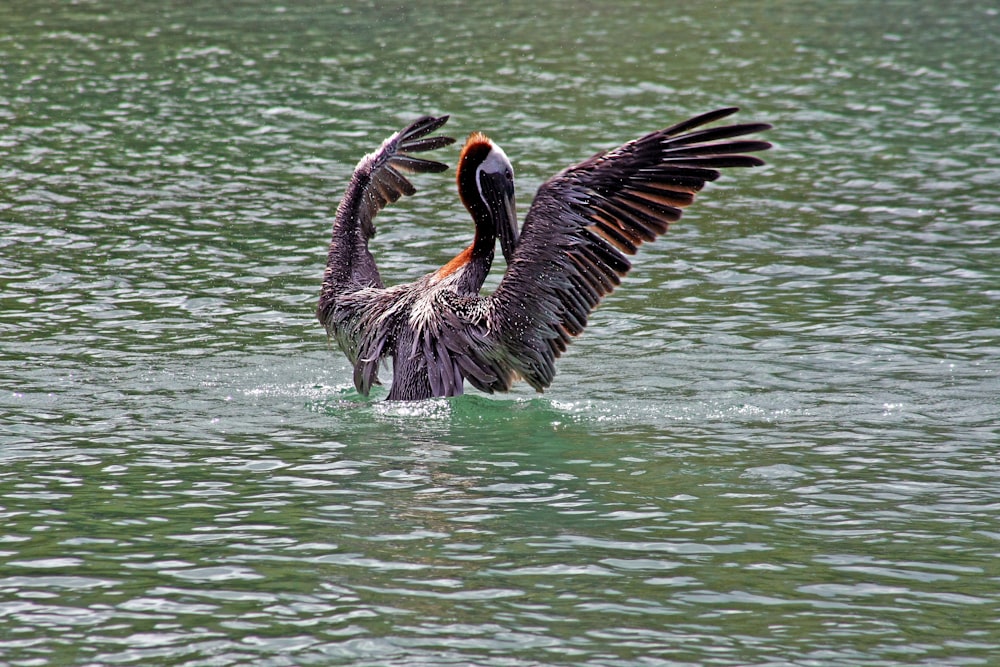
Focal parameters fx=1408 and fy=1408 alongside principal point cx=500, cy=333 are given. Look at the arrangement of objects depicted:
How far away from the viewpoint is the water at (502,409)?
642 cm

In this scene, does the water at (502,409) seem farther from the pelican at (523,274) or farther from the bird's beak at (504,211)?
the bird's beak at (504,211)

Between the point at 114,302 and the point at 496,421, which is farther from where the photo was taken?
the point at 114,302

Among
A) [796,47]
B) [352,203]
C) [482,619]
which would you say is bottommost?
[482,619]

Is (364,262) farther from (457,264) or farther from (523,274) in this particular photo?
(523,274)

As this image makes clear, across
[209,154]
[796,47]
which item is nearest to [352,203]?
[209,154]

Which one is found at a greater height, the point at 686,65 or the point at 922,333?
the point at 686,65

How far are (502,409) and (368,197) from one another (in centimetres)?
219

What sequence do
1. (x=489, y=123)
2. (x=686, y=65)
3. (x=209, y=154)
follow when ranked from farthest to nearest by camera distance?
(x=686, y=65) → (x=489, y=123) → (x=209, y=154)

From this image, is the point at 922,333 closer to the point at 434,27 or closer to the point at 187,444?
the point at 187,444

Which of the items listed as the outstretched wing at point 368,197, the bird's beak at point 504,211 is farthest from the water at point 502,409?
the bird's beak at point 504,211

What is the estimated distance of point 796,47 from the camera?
2330 centimetres

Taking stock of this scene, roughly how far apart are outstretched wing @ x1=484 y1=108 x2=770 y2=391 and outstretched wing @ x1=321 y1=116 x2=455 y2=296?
1.57m

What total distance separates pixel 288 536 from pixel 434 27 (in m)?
19.2

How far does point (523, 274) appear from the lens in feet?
29.7
